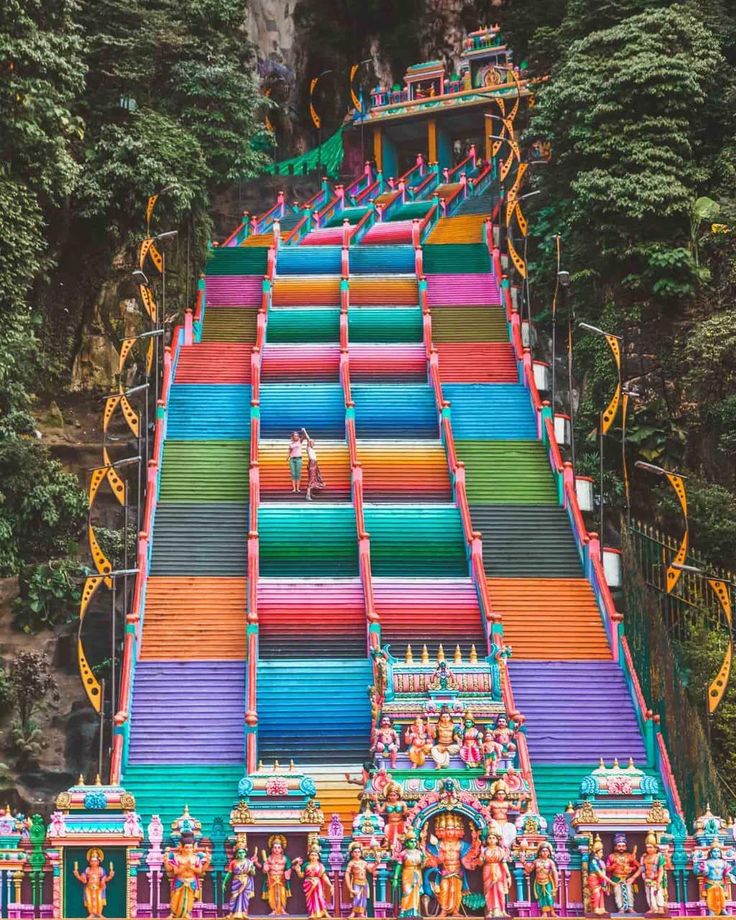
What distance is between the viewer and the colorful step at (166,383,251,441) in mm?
46500

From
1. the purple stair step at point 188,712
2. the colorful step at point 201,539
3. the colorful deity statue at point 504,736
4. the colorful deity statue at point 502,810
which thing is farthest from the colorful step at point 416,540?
the colorful deity statue at point 502,810

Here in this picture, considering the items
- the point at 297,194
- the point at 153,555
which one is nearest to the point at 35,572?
the point at 153,555

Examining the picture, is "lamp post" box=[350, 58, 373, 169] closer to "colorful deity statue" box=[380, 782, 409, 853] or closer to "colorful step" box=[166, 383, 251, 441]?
"colorful step" box=[166, 383, 251, 441]

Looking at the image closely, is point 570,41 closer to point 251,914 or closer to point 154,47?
point 154,47

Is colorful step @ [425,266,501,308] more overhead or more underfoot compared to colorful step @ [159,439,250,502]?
more overhead

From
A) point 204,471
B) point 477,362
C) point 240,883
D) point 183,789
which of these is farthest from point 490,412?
point 240,883

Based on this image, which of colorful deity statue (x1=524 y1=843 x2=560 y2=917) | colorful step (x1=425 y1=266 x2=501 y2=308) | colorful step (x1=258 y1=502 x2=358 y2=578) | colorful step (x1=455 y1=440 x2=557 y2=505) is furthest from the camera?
colorful step (x1=425 y1=266 x2=501 y2=308)

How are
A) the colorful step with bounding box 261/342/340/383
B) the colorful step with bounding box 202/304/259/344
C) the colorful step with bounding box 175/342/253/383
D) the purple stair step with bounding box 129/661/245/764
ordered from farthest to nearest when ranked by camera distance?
the colorful step with bounding box 202/304/259/344, the colorful step with bounding box 175/342/253/383, the colorful step with bounding box 261/342/340/383, the purple stair step with bounding box 129/661/245/764

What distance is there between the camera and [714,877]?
30016 mm

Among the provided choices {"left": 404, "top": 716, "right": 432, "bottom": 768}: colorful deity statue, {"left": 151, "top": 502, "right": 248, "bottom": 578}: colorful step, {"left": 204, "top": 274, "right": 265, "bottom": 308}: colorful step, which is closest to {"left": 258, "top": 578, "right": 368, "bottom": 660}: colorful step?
{"left": 151, "top": 502, "right": 248, "bottom": 578}: colorful step

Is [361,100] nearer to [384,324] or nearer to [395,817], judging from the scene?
[384,324]

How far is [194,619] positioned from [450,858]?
1106 centimetres

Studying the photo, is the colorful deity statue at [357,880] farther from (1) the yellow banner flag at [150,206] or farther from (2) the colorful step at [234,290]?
(2) the colorful step at [234,290]

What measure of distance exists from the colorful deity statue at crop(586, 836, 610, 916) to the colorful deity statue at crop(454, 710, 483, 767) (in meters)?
2.39
